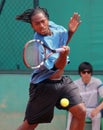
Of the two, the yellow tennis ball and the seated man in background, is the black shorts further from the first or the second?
the seated man in background

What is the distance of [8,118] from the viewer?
8.19 m

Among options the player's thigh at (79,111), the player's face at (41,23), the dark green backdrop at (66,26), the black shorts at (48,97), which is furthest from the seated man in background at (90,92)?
the player's face at (41,23)

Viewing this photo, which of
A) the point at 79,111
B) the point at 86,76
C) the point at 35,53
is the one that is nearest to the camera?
the point at 35,53

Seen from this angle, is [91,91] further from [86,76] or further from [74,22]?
[74,22]

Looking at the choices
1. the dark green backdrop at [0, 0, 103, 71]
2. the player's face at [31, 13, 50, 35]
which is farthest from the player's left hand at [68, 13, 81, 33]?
the dark green backdrop at [0, 0, 103, 71]

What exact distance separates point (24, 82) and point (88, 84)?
1.07m

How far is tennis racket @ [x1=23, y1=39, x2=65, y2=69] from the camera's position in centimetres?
541

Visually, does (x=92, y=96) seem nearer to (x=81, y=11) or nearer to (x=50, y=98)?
(x=81, y=11)

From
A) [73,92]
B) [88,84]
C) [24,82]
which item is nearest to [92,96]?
[88,84]

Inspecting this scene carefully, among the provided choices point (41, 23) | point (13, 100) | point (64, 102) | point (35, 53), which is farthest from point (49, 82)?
point (13, 100)

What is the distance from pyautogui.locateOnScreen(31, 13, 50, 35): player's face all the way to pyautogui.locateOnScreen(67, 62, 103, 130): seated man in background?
6.64 feet

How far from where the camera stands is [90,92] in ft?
25.3

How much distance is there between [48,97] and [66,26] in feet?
8.77

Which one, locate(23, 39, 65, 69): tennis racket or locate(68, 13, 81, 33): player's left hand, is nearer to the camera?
locate(23, 39, 65, 69): tennis racket
